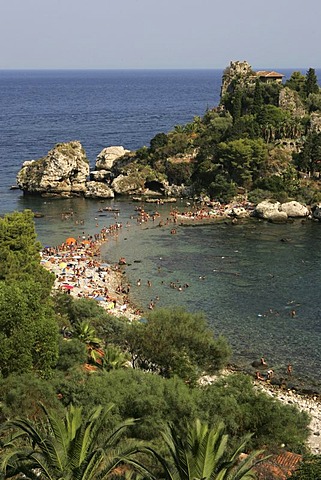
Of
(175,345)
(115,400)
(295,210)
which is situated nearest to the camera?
(115,400)

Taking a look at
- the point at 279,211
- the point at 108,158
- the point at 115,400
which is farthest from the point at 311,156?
the point at 115,400

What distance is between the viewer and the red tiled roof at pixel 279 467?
16.4 meters

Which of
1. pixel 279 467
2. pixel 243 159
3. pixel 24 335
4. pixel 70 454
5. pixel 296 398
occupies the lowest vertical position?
pixel 296 398

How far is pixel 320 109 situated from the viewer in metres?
81.8

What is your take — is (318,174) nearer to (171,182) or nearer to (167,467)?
(171,182)

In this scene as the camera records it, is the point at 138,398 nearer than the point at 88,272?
Yes

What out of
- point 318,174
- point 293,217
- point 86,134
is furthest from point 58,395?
point 86,134

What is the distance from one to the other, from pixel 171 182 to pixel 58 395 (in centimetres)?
5593

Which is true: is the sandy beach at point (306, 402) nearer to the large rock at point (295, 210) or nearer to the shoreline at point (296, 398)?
the shoreline at point (296, 398)

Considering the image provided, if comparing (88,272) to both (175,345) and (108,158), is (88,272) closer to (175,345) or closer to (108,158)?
(175,345)

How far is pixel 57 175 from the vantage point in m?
75.0

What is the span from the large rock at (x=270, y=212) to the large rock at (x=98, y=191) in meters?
19.9

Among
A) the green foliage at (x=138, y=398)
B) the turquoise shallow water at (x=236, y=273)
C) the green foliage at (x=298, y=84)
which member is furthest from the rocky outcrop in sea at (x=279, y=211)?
the green foliage at (x=138, y=398)

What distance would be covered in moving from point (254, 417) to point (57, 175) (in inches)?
2310
